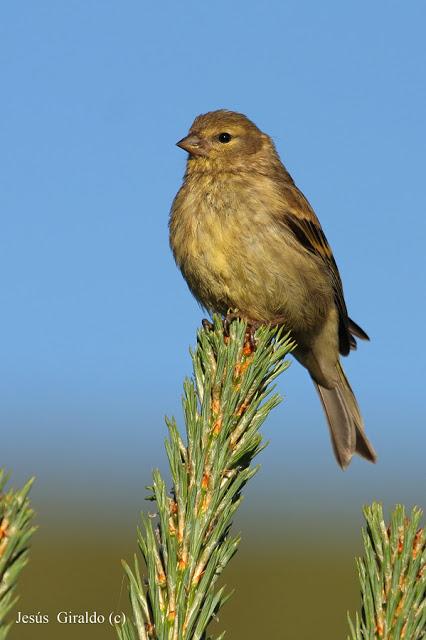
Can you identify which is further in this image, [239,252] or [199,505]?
[239,252]

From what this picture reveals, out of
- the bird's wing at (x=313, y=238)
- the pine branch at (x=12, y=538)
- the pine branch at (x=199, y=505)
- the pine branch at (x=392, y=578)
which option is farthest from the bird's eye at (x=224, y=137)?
the pine branch at (x=12, y=538)

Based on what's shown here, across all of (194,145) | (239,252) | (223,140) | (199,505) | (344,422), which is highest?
(223,140)

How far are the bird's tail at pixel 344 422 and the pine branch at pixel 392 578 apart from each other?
479 cm

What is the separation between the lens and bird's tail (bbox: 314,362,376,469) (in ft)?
23.2

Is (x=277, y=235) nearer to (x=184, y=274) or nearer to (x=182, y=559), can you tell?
(x=184, y=274)

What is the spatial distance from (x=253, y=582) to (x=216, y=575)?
24.2ft

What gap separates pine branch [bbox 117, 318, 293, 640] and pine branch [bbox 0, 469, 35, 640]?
304 mm

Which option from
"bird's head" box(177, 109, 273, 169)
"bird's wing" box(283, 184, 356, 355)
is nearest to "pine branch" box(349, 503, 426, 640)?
"bird's wing" box(283, 184, 356, 355)

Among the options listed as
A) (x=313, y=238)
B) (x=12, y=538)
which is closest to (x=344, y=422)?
(x=313, y=238)

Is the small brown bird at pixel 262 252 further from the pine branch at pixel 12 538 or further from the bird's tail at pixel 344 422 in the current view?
the pine branch at pixel 12 538

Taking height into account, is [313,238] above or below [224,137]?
below

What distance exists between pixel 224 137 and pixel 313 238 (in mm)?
1033

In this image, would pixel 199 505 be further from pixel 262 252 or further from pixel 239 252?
pixel 262 252

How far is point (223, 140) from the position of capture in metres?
6.82
